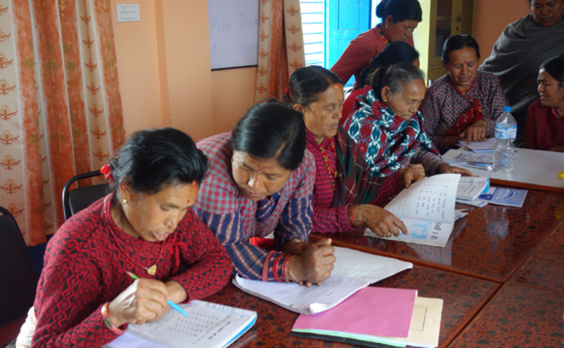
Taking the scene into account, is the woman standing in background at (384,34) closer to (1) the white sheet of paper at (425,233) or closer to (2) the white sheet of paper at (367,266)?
(1) the white sheet of paper at (425,233)

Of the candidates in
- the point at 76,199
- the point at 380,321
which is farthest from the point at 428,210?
the point at 76,199

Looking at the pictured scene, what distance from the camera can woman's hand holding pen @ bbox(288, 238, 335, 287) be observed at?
1128mm

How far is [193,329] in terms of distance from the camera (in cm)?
96

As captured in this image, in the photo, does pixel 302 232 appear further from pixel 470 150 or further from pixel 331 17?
pixel 331 17

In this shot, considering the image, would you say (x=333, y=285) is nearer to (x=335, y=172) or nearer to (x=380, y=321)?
(x=380, y=321)

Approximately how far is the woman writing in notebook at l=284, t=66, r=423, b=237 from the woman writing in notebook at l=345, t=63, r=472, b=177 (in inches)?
5.0

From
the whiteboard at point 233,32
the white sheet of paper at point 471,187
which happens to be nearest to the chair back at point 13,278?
the white sheet of paper at point 471,187

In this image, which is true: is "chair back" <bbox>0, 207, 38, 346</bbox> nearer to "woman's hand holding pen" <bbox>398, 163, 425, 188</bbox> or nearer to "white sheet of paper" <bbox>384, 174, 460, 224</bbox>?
"white sheet of paper" <bbox>384, 174, 460, 224</bbox>

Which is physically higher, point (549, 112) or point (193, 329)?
point (549, 112)

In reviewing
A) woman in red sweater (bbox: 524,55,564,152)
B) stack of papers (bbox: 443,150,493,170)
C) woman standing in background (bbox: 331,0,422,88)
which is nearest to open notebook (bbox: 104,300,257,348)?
stack of papers (bbox: 443,150,493,170)

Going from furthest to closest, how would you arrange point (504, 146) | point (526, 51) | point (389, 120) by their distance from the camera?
point (526, 51) → point (504, 146) → point (389, 120)

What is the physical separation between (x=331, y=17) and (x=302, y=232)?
351 centimetres

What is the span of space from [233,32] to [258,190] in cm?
265

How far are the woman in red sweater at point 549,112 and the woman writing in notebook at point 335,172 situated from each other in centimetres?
115
